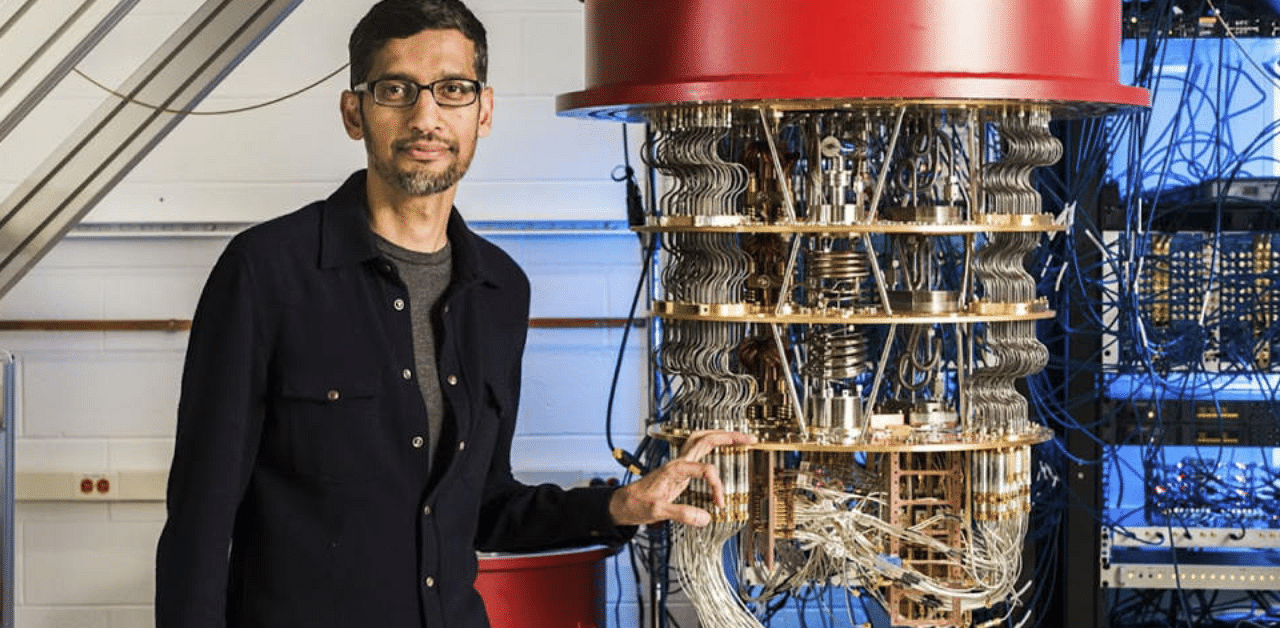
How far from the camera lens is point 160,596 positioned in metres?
1.88

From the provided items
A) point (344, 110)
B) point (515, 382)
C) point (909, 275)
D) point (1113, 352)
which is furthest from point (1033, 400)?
point (344, 110)

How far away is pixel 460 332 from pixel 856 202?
606 mm

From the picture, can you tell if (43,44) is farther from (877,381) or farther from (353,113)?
(877,381)

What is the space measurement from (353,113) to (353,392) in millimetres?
321

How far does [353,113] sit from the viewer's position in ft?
Result: 6.57

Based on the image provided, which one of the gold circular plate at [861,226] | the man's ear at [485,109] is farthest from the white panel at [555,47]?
the man's ear at [485,109]

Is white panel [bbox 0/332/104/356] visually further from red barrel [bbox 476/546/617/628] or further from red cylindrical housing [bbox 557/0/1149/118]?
red cylindrical housing [bbox 557/0/1149/118]

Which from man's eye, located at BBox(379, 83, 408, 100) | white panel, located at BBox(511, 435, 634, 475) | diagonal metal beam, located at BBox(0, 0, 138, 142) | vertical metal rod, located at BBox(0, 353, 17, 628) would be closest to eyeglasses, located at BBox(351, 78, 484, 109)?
man's eye, located at BBox(379, 83, 408, 100)

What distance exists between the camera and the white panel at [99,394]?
4148 millimetres

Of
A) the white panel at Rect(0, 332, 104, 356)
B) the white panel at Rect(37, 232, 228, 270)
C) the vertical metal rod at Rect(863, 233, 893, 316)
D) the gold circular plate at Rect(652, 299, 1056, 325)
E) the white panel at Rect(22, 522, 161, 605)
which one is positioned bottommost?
the white panel at Rect(22, 522, 161, 605)

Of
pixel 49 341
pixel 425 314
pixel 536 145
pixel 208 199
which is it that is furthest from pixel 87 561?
pixel 425 314

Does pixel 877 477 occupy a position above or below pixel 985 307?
below

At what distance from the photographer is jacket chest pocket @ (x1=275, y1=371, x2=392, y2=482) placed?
6.31 feet

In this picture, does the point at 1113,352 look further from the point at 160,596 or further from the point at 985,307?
the point at 160,596
